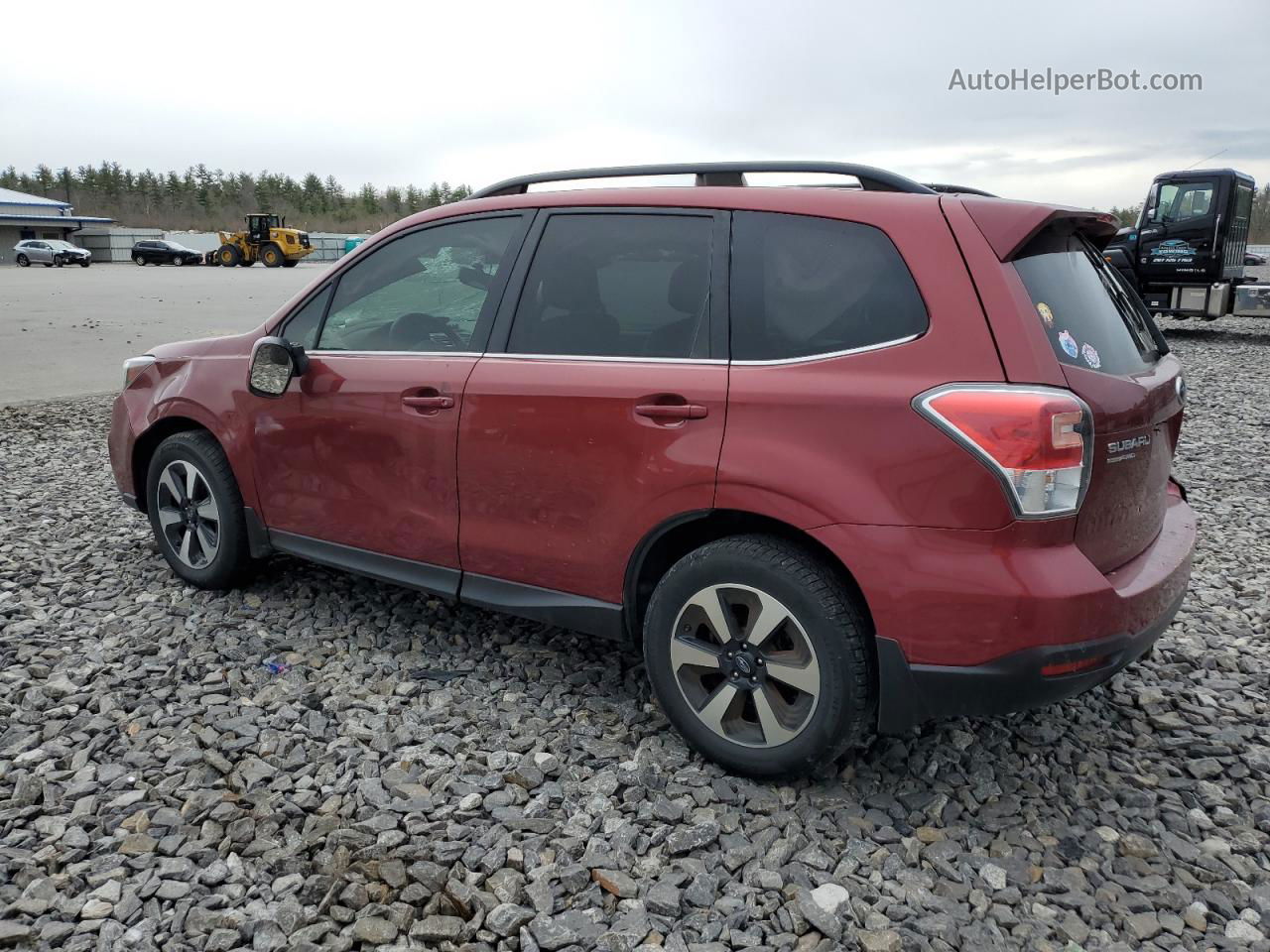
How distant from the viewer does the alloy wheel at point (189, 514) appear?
4.51 m

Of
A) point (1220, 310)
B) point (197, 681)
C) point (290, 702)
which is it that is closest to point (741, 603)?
point (290, 702)

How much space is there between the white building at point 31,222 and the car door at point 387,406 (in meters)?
75.4

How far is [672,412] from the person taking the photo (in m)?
3.00

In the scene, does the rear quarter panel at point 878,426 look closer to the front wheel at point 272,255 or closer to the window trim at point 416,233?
the window trim at point 416,233

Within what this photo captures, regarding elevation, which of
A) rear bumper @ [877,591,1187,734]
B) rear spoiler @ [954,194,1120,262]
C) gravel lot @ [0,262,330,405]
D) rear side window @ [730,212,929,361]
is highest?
rear spoiler @ [954,194,1120,262]

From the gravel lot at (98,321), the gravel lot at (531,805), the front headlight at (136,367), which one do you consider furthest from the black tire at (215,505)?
the gravel lot at (98,321)

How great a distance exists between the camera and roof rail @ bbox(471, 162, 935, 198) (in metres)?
3.02

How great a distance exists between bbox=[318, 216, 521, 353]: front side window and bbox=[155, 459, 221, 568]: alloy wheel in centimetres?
100

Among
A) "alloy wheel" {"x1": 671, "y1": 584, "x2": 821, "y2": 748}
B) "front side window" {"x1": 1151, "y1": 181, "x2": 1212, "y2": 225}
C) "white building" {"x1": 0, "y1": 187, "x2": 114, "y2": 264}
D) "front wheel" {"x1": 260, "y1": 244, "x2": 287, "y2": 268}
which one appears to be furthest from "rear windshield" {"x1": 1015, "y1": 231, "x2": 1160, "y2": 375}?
"white building" {"x1": 0, "y1": 187, "x2": 114, "y2": 264}

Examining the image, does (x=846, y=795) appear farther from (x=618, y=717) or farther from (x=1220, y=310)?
(x=1220, y=310)

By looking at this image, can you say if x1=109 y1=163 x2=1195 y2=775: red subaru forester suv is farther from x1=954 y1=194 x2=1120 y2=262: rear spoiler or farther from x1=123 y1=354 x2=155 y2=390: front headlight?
x1=123 y1=354 x2=155 y2=390: front headlight

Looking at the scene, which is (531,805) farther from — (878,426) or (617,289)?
(617,289)

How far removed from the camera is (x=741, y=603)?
9.78ft

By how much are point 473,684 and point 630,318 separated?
1458mm
